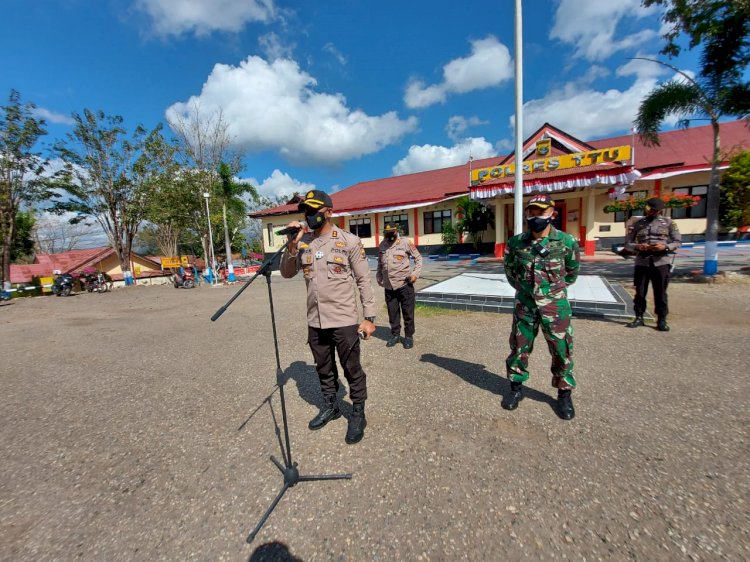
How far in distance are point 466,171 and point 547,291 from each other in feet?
70.3

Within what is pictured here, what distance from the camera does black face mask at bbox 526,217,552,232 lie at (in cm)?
253

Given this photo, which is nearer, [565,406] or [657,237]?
[565,406]

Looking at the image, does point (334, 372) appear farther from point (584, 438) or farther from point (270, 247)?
point (270, 247)

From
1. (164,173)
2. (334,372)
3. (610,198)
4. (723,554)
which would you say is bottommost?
(723,554)

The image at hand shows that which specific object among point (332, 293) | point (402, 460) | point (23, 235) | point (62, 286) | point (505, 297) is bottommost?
point (402, 460)

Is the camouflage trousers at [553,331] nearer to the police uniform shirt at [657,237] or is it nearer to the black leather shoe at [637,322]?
the police uniform shirt at [657,237]

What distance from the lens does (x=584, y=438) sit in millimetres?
2305

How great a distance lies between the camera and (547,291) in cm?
257

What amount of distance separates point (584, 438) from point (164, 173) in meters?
21.8

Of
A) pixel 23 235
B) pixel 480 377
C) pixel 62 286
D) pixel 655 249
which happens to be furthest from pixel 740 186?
pixel 23 235

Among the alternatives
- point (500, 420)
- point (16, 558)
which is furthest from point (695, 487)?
point (16, 558)

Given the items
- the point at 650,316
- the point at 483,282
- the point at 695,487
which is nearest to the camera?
the point at 695,487

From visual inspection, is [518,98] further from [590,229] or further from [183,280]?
[183,280]

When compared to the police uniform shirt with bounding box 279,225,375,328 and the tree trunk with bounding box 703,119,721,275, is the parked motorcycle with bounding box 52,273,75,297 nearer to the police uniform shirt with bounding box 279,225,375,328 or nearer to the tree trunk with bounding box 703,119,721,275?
the police uniform shirt with bounding box 279,225,375,328
